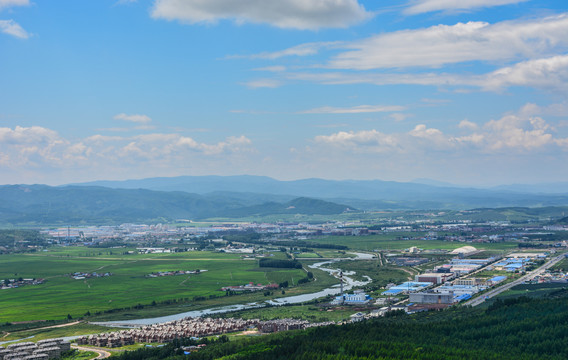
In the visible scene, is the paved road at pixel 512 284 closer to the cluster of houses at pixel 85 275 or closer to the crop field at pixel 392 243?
the crop field at pixel 392 243

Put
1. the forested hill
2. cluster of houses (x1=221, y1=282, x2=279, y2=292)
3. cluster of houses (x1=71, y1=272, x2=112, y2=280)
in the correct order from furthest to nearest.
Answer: cluster of houses (x1=71, y1=272, x2=112, y2=280) < cluster of houses (x1=221, y1=282, x2=279, y2=292) < the forested hill

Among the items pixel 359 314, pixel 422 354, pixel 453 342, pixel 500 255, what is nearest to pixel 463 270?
pixel 500 255

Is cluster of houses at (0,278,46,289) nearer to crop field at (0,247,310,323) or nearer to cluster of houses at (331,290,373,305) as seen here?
crop field at (0,247,310,323)

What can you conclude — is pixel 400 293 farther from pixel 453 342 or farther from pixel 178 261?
pixel 178 261

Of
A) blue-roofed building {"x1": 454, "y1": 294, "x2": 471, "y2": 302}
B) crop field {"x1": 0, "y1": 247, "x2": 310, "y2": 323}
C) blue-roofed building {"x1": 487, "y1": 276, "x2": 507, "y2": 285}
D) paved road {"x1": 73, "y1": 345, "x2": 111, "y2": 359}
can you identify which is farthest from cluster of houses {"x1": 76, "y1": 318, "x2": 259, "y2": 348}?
blue-roofed building {"x1": 487, "y1": 276, "x2": 507, "y2": 285}

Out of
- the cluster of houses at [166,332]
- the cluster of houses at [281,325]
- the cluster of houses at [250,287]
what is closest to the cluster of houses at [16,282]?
the cluster of houses at [250,287]
